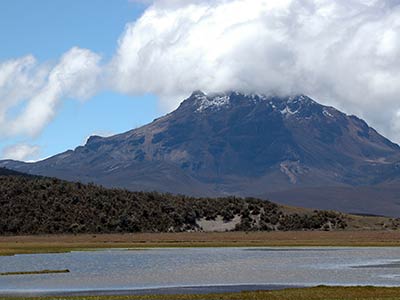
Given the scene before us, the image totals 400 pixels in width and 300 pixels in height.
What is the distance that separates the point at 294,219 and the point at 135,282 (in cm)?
13023

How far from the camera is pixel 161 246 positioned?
454 feet

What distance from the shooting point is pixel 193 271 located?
82562mm

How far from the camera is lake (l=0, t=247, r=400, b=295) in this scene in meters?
67.0

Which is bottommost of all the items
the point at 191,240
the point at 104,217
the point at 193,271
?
the point at 193,271

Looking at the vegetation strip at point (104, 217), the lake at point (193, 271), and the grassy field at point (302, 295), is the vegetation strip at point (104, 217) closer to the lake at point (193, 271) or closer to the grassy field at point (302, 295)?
the lake at point (193, 271)

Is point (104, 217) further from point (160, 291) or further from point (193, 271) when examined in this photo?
point (160, 291)

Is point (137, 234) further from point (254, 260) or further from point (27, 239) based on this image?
point (254, 260)

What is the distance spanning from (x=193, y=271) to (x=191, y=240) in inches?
2928

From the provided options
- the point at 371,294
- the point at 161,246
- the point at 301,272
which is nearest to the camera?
the point at 371,294

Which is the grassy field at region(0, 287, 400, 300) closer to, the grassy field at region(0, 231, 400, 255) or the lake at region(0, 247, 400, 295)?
the lake at region(0, 247, 400, 295)

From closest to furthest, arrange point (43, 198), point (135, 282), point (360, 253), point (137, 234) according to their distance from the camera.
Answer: point (135, 282)
point (360, 253)
point (137, 234)
point (43, 198)

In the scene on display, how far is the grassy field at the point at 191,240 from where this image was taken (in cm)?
13688

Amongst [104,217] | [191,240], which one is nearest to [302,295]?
[191,240]

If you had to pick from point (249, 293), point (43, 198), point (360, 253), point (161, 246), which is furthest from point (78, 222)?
point (249, 293)
